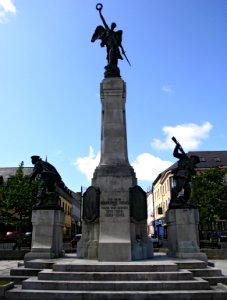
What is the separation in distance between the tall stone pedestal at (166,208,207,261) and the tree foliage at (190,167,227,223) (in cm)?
2147

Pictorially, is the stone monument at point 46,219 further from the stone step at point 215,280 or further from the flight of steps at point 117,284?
the stone step at point 215,280

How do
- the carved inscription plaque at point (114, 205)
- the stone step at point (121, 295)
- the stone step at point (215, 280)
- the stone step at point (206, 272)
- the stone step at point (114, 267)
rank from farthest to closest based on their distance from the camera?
the carved inscription plaque at point (114, 205), the stone step at point (206, 272), the stone step at point (215, 280), the stone step at point (114, 267), the stone step at point (121, 295)

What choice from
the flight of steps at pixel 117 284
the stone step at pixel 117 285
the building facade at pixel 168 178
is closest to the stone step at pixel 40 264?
the flight of steps at pixel 117 284

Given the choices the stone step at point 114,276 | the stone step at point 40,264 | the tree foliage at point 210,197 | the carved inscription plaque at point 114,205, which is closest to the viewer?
the stone step at point 114,276

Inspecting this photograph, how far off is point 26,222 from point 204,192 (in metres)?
19.9

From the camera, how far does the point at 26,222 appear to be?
105ft

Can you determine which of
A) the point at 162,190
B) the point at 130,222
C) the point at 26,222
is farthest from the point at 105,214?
the point at 162,190

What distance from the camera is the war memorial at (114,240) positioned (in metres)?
7.50

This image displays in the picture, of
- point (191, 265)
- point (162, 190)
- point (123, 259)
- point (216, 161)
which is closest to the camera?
point (191, 265)

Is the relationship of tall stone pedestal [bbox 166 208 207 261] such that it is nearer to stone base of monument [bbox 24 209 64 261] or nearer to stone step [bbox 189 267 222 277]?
stone step [bbox 189 267 222 277]

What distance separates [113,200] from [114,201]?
52mm

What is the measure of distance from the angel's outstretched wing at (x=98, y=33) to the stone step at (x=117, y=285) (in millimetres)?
11665

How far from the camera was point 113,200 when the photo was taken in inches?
428

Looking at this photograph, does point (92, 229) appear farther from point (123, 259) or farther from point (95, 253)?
point (123, 259)
